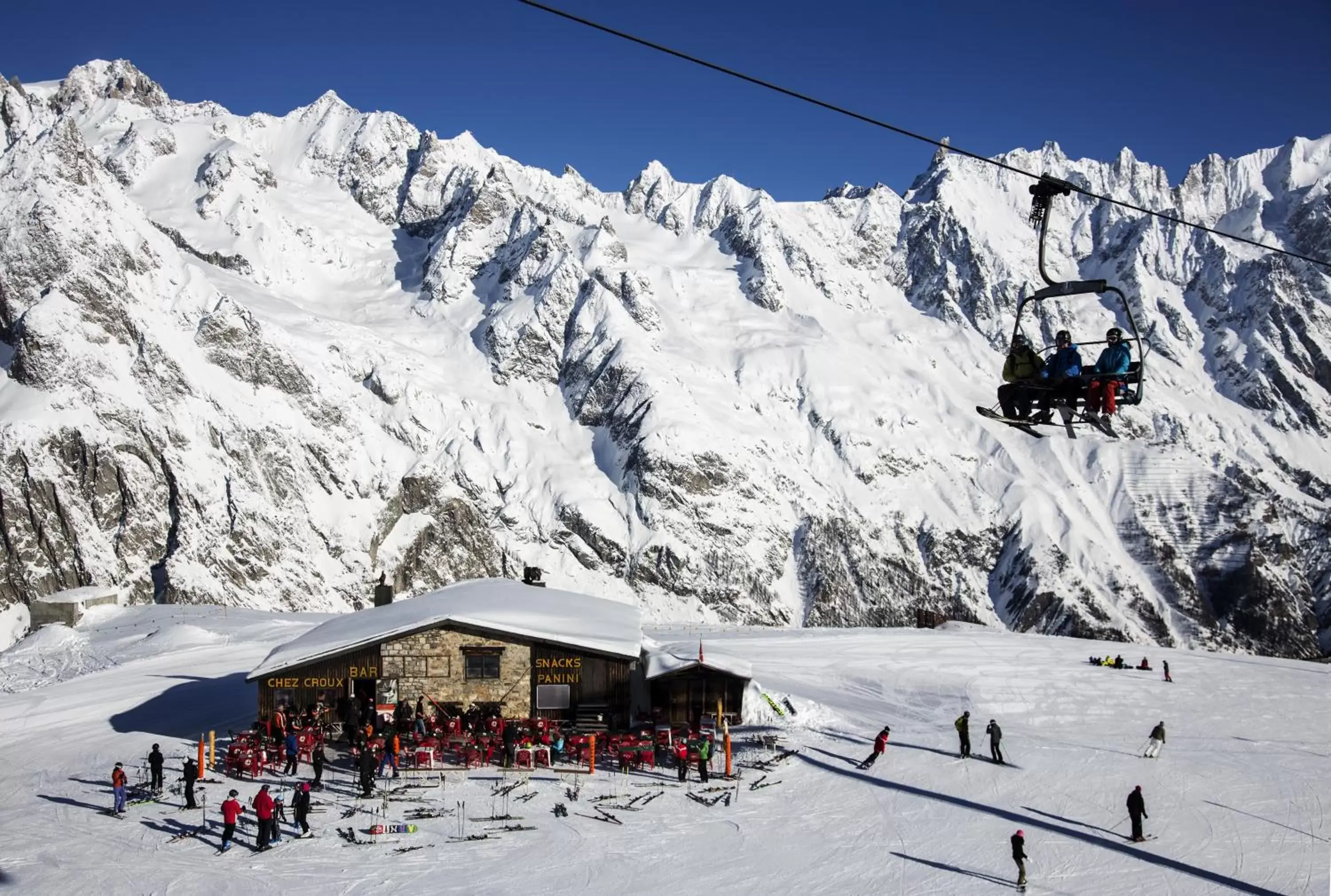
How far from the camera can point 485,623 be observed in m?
33.9

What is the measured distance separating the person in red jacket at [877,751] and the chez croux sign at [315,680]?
52.4ft

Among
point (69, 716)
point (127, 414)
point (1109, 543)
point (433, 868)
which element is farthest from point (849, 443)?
point (433, 868)

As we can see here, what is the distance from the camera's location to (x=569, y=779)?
95.0ft

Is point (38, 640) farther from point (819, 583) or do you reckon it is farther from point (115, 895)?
point (819, 583)

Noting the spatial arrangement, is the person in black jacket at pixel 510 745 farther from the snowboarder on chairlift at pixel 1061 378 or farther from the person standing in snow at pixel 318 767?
the snowboarder on chairlift at pixel 1061 378

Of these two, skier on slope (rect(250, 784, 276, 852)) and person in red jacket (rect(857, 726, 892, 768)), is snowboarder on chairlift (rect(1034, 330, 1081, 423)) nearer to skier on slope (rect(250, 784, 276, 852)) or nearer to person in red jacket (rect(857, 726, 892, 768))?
person in red jacket (rect(857, 726, 892, 768))

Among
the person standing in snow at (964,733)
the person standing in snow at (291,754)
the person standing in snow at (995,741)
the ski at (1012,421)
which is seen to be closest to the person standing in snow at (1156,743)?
the person standing in snow at (995,741)

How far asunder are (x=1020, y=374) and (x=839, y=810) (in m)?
Answer: 13.8


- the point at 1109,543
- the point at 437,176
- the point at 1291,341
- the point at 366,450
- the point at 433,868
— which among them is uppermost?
the point at 437,176

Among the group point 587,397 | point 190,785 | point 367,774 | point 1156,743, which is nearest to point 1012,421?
point 1156,743

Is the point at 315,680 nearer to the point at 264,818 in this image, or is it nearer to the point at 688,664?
the point at 264,818

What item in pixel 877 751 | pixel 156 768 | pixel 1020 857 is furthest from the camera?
pixel 877 751

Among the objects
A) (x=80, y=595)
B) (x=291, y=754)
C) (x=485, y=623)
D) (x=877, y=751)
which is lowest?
(x=877, y=751)

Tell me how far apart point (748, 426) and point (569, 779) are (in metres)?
110
